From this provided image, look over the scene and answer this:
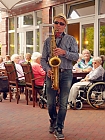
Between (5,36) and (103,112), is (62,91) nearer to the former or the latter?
(103,112)

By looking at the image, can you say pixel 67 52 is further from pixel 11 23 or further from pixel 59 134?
pixel 11 23

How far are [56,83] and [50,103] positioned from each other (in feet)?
1.28

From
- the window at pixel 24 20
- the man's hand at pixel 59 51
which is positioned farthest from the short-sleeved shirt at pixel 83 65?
the window at pixel 24 20

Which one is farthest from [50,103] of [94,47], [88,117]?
[94,47]

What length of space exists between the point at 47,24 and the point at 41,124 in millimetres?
7113

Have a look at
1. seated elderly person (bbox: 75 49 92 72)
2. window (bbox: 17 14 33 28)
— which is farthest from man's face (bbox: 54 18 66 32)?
window (bbox: 17 14 33 28)

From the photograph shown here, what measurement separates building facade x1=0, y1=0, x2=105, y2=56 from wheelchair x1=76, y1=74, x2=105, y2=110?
10.5 ft

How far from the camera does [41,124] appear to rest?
6230mm

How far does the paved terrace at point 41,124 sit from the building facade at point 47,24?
140 inches

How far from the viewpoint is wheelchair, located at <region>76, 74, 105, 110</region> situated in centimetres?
801

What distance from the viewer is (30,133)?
5.48 meters

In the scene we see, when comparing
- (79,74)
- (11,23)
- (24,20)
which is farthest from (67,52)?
(11,23)

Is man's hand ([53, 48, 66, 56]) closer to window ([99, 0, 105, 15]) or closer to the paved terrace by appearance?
the paved terrace

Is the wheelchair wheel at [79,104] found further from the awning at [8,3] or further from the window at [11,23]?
the window at [11,23]
